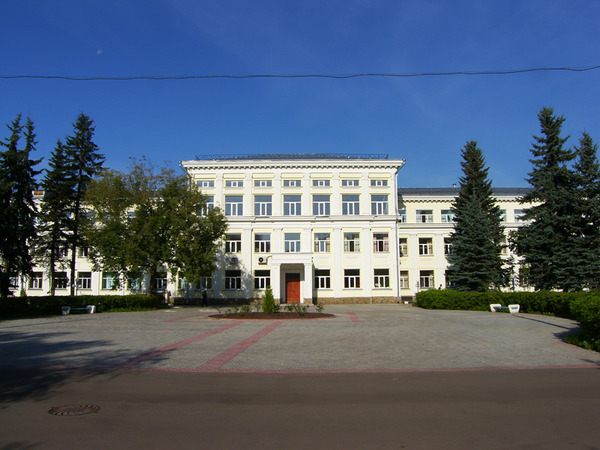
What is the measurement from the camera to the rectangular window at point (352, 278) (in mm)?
41031

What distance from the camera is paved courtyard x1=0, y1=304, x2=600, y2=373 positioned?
33.1 ft

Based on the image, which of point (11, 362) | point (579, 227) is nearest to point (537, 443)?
point (11, 362)

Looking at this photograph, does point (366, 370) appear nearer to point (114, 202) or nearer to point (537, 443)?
point (537, 443)

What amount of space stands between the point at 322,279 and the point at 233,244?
9266 millimetres

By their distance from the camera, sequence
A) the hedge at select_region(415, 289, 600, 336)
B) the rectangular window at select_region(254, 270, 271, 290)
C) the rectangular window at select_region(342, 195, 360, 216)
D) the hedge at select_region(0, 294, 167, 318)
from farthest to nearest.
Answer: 1. the rectangular window at select_region(342, 195, 360, 216)
2. the rectangular window at select_region(254, 270, 271, 290)
3. the hedge at select_region(0, 294, 167, 318)
4. the hedge at select_region(415, 289, 600, 336)

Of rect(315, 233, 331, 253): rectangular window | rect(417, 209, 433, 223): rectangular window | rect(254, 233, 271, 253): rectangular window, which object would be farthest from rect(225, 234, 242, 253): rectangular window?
rect(417, 209, 433, 223): rectangular window

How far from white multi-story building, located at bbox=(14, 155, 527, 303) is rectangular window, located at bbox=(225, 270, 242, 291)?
96 mm

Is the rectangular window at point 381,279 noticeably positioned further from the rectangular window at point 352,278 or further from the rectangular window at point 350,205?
the rectangular window at point 350,205

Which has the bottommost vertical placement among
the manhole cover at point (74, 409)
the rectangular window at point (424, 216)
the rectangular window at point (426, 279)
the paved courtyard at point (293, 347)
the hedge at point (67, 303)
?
the paved courtyard at point (293, 347)

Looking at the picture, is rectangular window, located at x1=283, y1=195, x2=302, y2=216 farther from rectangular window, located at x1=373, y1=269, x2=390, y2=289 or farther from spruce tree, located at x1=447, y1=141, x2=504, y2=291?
spruce tree, located at x1=447, y1=141, x2=504, y2=291

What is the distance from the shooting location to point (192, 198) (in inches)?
1201

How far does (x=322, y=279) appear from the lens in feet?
135

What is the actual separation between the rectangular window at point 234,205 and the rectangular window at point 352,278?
11.9 m

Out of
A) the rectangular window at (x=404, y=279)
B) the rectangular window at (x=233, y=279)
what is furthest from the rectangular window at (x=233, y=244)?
the rectangular window at (x=404, y=279)
